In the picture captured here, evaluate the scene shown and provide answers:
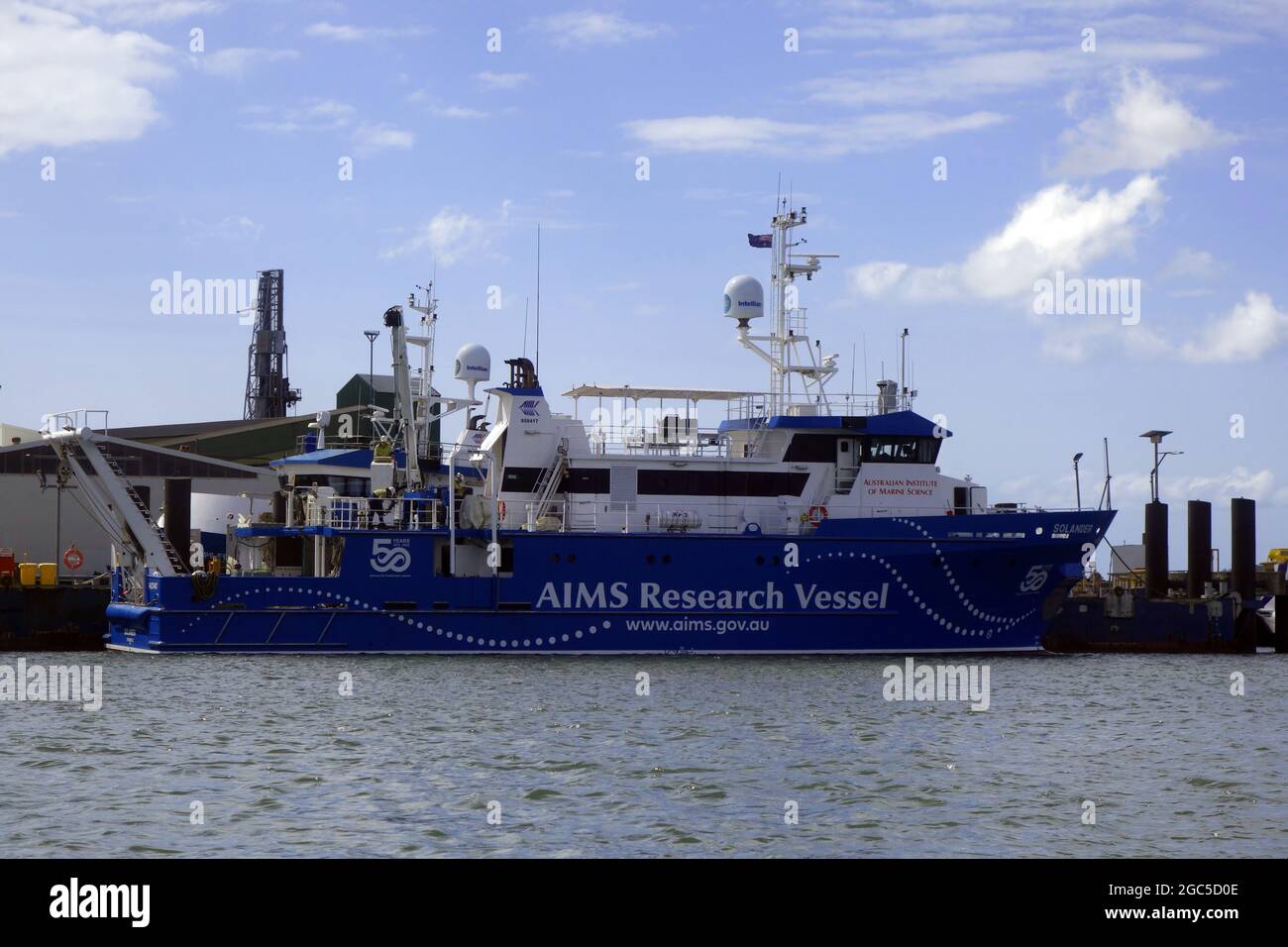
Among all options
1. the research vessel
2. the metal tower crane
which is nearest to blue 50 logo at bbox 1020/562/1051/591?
the research vessel

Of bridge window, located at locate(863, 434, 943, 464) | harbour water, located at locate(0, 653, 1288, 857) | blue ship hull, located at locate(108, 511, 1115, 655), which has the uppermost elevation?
bridge window, located at locate(863, 434, 943, 464)

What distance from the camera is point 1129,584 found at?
1535 inches

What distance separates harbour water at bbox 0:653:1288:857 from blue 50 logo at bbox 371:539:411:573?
3373mm

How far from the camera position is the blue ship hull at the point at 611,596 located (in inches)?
1104

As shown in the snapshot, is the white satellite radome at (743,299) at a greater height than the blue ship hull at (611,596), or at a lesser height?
greater

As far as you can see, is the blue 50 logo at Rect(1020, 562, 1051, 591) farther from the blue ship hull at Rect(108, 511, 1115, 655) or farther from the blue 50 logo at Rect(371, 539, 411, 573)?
the blue 50 logo at Rect(371, 539, 411, 573)

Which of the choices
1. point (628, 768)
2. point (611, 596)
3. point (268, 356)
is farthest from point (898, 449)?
point (268, 356)

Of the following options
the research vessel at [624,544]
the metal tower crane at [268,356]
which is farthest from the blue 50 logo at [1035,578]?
the metal tower crane at [268,356]

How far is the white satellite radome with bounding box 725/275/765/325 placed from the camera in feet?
101

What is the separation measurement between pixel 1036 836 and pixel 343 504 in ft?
61.5

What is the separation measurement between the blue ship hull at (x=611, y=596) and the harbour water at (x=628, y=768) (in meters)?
2.77

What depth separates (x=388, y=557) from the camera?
28359mm

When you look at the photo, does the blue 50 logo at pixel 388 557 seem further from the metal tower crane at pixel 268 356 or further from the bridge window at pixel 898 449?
the metal tower crane at pixel 268 356

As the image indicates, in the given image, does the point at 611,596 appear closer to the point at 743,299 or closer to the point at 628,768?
the point at 743,299
